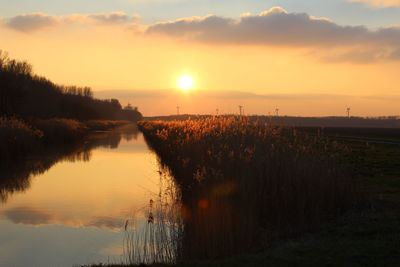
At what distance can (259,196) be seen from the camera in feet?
26.6

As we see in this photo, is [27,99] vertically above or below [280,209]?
above

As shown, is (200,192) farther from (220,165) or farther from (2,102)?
(2,102)

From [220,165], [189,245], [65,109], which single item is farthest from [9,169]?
[65,109]

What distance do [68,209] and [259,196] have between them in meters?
5.55

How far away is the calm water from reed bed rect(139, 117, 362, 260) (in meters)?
1.72

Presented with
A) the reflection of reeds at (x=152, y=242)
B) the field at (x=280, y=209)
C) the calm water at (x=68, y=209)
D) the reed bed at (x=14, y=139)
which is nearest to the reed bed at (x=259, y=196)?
the field at (x=280, y=209)

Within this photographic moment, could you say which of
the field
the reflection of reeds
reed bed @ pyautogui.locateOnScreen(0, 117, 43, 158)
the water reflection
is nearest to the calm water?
the water reflection

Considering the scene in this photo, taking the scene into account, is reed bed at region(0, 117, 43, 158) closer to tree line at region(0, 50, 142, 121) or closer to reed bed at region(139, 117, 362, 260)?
tree line at region(0, 50, 142, 121)

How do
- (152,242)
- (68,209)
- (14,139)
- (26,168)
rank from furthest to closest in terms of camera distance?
(14,139) < (26,168) < (68,209) < (152,242)

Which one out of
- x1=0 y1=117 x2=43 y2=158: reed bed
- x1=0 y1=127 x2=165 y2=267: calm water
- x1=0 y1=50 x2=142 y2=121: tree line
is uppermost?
x1=0 y1=50 x2=142 y2=121: tree line

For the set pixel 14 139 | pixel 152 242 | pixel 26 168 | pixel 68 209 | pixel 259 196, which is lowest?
pixel 68 209

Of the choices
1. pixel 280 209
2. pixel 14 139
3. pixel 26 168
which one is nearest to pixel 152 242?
pixel 280 209

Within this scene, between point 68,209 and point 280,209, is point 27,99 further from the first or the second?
point 280,209

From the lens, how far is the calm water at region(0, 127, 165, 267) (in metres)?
7.09
